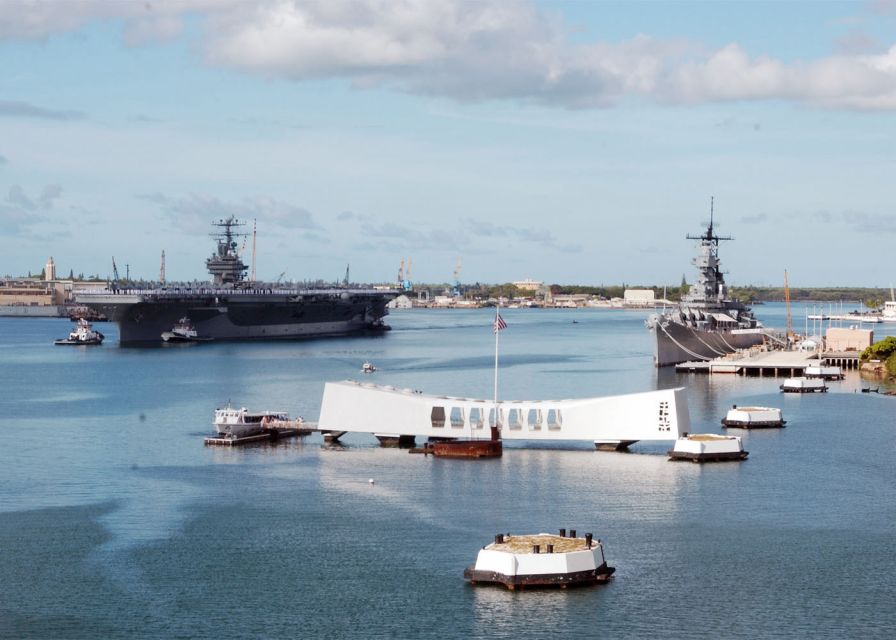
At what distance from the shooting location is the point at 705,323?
316 ft

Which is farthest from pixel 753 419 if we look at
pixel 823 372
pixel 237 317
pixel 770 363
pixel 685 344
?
pixel 237 317

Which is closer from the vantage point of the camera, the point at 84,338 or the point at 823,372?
the point at 823,372

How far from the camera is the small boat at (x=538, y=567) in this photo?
25734 mm

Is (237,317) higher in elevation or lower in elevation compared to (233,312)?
lower

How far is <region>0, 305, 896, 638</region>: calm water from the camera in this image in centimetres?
2425

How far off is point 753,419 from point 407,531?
81.4ft

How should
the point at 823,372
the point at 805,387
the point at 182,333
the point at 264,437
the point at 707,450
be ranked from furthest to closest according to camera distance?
the point at 182,333
the point at 823,372
the point at 805,387
the point at 264,437
the point at 707,450

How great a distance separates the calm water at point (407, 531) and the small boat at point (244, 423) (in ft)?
4.73

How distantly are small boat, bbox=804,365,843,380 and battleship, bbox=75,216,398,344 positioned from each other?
2093 inches

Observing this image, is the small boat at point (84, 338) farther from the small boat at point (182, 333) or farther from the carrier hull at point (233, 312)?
the small boat at point (182, 333)

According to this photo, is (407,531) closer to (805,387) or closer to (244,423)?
(244,423)

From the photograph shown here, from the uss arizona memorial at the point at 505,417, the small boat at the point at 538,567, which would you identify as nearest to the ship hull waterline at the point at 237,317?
the uss arizona memorial at the point at 505,417

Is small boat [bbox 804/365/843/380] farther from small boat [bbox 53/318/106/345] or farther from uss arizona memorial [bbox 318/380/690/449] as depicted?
small boat [bbox 53/318/106/345]

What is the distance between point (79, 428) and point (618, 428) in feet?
72.1
